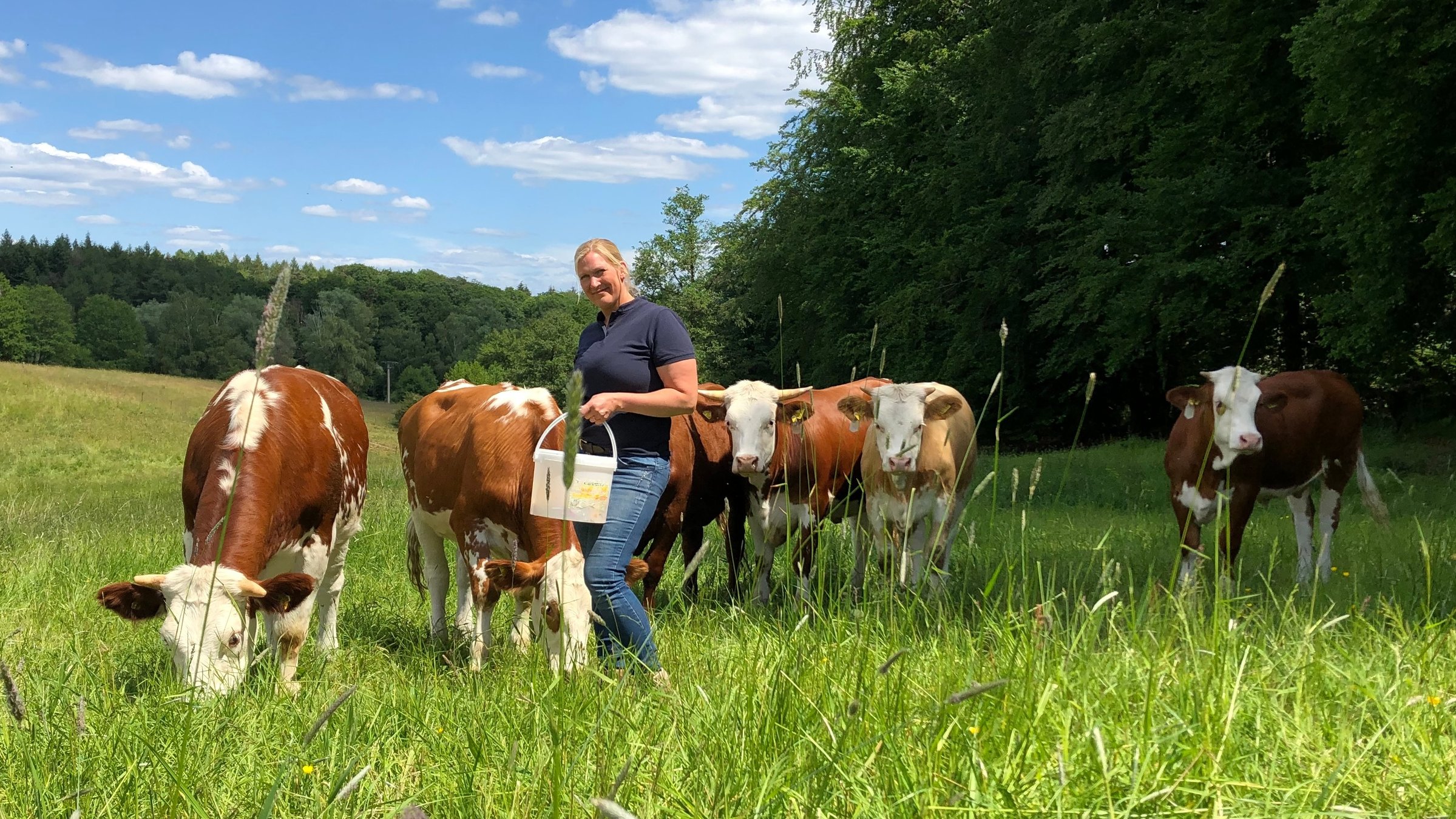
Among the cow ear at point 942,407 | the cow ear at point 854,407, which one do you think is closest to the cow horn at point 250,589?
the cow ear at point 854,407

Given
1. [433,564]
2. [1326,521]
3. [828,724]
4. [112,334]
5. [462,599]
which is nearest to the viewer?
[828,724]

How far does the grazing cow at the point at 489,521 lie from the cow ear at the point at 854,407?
2.39m

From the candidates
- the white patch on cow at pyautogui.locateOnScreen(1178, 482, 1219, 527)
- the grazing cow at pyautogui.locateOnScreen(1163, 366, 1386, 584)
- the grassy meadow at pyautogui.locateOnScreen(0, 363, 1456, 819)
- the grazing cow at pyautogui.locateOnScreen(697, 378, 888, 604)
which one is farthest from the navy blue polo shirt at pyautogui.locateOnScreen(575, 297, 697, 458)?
the white patch on cow at pyautogui.locateOnScreen(1178, 482, 1219, 527)

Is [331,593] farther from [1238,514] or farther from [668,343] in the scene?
[1238,514]

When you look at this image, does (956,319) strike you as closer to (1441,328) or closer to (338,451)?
(1441,328)

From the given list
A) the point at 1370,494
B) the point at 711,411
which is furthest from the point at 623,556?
the point at 1370,494

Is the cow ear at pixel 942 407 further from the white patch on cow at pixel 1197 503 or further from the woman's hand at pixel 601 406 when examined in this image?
the woman's hand at pixel 601 406

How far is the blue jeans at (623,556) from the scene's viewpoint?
429 centimetres

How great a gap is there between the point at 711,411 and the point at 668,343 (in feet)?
9.09

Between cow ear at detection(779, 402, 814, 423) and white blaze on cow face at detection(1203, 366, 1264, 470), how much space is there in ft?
8.93

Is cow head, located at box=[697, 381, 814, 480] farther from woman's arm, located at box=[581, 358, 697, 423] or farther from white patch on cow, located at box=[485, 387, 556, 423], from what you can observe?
woman's arm, located at box=[581, 358, 697, 423]

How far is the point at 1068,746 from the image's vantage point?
93.8 inches

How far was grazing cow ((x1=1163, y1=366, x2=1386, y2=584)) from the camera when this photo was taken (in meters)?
7.13

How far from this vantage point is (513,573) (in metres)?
4.30
